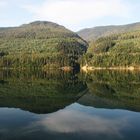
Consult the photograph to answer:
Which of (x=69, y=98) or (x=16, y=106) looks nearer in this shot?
(x=16, y=106)

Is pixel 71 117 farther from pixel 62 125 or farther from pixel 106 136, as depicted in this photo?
pixel 106 136

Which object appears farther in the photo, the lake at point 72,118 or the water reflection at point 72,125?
the lake at point 72,118

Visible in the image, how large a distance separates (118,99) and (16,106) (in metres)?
24.6

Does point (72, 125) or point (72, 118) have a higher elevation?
Result: point (72, 125)

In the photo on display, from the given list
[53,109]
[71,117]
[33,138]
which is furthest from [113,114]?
[33,138]

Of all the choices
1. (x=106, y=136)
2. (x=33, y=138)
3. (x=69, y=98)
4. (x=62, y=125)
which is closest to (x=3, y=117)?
(x=62, y=125)

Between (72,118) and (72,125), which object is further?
(72,118)

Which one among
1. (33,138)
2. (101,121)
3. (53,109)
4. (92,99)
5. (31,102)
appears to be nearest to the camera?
(33,138)

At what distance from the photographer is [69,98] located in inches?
3285

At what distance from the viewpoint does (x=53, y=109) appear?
6544cm

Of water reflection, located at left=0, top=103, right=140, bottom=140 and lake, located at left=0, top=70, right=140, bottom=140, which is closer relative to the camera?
water reflection, located at left=0, top=103, right=140, bottom=140

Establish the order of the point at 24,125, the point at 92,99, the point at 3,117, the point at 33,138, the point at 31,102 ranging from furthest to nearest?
the point at 92,99
the point at 31,102
the point at 3,117
the point at 24,125
the point at 33,138

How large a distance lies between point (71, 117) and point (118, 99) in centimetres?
2425

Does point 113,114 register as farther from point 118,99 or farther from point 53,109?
point 118,99
